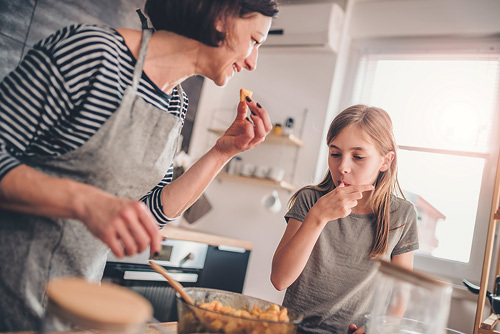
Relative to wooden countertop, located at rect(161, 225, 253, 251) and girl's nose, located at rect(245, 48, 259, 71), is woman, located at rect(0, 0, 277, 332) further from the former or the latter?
wooden countertop, located at rect(161, 225, 253, 251)

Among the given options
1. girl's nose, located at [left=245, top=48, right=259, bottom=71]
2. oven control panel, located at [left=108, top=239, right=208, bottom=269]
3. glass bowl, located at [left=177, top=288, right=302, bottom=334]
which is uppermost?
girl's nose, located at [left=245, top=48, right=259, bottom=71]

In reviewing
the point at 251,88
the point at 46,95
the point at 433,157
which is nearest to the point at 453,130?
the point at 433,157

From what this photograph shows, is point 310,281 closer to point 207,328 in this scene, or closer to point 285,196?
point 207,328

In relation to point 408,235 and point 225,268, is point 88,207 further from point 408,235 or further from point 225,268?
point 225,268

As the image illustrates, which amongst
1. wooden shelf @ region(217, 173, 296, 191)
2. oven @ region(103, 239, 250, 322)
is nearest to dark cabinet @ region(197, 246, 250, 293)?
oven @ region(103, 239, 250, 322)

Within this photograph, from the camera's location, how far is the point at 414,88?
3033 mm

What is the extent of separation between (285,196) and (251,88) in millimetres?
1002

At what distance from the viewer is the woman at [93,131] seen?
2.09ft

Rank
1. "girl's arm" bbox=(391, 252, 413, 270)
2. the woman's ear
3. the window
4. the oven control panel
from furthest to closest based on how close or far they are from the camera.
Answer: the window, the oven control panel, the woman's ear, "girl's arm" bbox=(391, 252, 413, 270)

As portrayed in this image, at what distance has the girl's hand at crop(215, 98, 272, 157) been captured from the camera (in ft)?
3.12

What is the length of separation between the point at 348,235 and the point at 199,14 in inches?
32.7

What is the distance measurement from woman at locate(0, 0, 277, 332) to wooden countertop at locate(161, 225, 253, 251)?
1.47m

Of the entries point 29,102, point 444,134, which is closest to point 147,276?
point 29,102

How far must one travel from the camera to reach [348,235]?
1.33 metres
